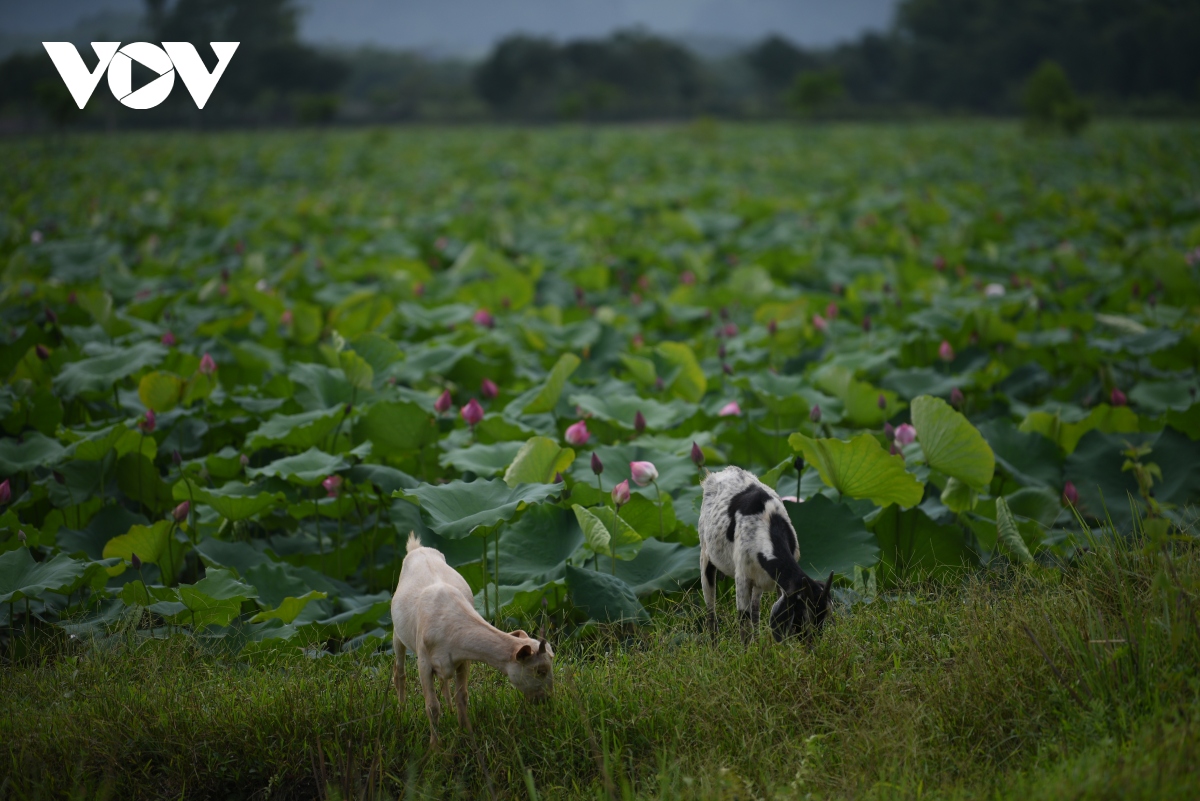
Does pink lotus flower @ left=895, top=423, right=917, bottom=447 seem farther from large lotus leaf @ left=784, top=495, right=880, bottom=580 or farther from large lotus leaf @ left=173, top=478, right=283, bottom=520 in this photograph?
large lotus leaf @ left=173, top=478, right=283, bottom=520

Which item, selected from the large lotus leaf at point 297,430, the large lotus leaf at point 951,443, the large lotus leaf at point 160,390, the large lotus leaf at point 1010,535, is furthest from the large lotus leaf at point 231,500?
the large lotus leaf at point 1010,535

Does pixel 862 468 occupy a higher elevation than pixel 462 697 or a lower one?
higher

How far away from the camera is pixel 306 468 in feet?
9.72

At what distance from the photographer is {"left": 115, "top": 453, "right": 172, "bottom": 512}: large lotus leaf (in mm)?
3266

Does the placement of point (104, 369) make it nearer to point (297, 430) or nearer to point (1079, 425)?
point (297, 430)

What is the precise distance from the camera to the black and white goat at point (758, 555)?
6.10 feet

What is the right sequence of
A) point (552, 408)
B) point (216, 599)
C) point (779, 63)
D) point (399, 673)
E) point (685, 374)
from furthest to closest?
point (779, 63), point (685, 374), point (552, 408), point (216, 599), point (399, 673)

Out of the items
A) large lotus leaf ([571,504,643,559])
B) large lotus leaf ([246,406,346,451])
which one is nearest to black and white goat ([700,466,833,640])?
large lotus leaf ([571,504,643,559])

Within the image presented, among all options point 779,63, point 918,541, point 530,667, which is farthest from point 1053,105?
point 779,63

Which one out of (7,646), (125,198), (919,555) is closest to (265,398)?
(7,646)

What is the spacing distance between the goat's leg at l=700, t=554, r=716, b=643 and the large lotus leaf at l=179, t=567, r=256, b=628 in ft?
4.07

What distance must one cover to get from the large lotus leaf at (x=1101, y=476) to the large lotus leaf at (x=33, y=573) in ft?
10.6

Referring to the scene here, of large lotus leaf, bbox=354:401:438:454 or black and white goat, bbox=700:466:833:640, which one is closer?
black and white goat, bbox=700:466:833:640

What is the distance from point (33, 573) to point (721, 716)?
194 centimetres
